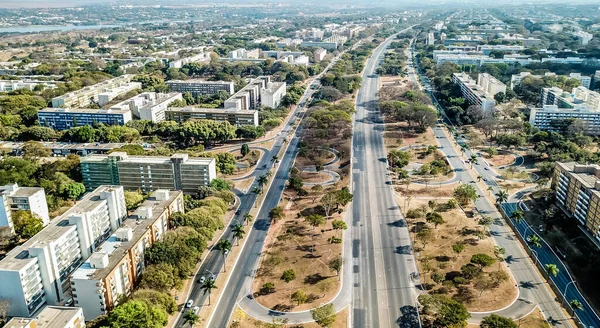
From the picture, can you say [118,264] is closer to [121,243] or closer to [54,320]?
[121,243]

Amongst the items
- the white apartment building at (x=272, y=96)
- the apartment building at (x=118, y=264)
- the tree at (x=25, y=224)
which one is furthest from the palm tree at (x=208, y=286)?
the white apartment building at (x=272, y=96)

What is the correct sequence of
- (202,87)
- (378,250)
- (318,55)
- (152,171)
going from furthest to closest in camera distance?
1. (318,55)
2. (202,87)
3. (152,171)
4. (378,250)

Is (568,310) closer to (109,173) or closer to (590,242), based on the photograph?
(590,242)

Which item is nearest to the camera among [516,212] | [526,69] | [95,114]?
[516,212]

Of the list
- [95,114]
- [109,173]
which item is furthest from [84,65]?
[109,173]

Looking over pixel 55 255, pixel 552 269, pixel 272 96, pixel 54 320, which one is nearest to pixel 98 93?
pixel 272 96
